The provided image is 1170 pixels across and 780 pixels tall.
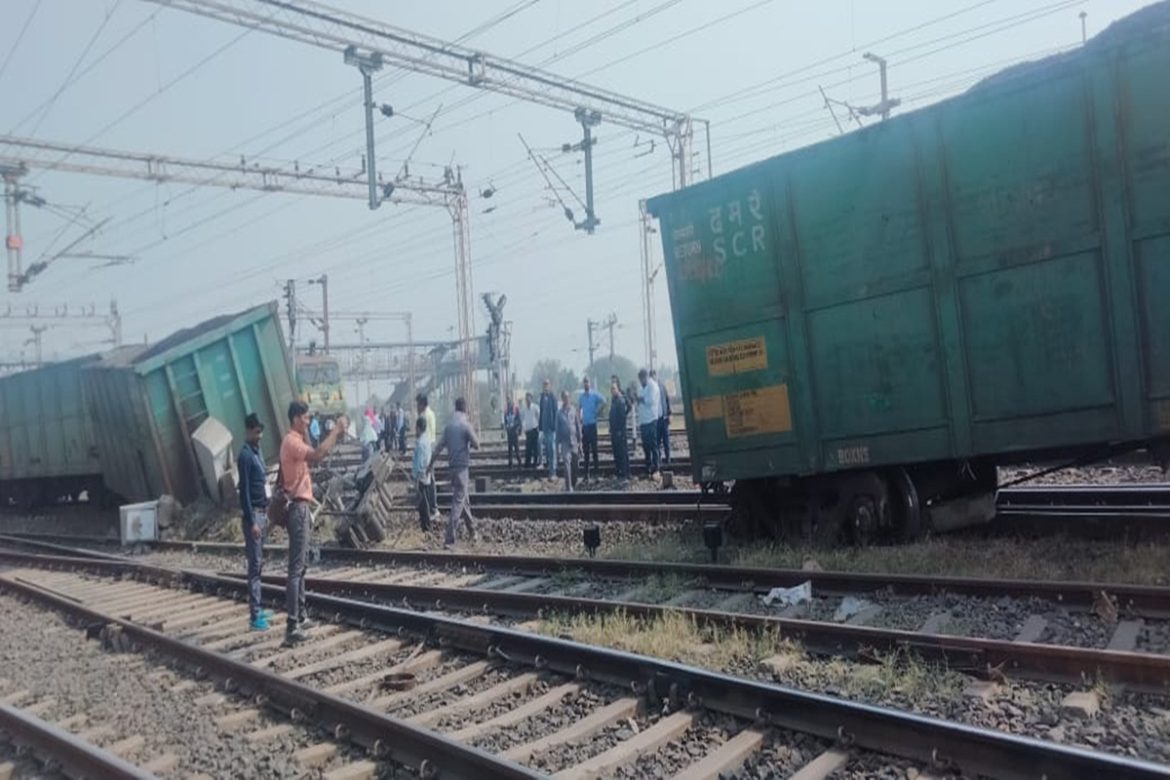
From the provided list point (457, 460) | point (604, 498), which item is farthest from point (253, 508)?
point (604, 498)

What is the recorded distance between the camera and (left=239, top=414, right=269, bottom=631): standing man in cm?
821

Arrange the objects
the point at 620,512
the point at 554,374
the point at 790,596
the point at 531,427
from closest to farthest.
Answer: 1. the point at 790,596
2. the point at 620,512
3. the point at 531,427
4. the point at 554,374

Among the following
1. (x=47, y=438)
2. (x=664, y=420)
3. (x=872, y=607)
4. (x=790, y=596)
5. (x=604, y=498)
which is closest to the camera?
(x=872, y=607)

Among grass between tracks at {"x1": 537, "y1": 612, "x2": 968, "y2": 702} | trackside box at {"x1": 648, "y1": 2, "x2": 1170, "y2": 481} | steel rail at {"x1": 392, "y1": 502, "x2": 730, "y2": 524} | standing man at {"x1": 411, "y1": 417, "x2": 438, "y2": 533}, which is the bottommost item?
grass between tracks at {"x1": 537, "y1": 612, "x2": 968, "y2": 702}

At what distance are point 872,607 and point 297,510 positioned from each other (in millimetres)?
4692

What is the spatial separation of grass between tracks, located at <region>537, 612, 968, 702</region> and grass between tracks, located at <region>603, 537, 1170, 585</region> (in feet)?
7.45

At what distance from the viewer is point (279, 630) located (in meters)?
8.10

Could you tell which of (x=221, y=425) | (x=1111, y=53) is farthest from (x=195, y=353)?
(x=1111, y=53)

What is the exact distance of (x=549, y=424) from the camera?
19.5 meters

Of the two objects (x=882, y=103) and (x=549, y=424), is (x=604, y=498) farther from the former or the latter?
(x=882, y=103)

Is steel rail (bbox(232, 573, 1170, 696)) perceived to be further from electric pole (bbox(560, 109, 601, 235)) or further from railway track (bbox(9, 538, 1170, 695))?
electric pole (bbox(560, 109, 601, 235))

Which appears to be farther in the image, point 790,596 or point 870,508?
point 870,508

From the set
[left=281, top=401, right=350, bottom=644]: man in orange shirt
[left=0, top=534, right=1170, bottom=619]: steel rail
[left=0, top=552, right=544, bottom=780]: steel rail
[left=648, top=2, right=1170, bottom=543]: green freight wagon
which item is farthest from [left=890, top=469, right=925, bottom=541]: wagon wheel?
[left=0, top=552, right=544, bottom=780]: steel rail

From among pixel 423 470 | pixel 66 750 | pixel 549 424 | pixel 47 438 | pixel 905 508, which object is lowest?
pixel 66 750
